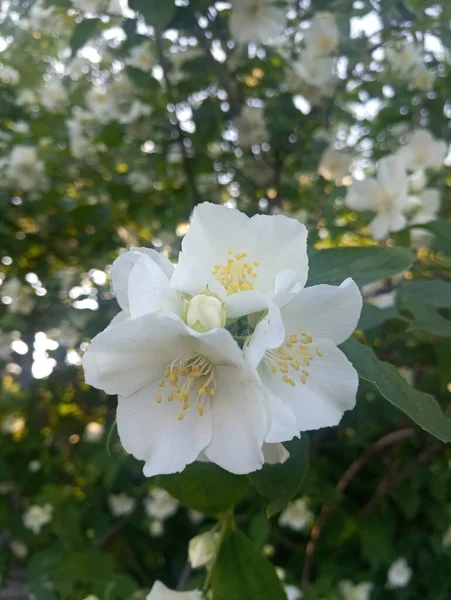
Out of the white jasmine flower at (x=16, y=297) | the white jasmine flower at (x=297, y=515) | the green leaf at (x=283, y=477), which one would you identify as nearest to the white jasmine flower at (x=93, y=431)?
the white jasmine flower at (x=16, y=297)

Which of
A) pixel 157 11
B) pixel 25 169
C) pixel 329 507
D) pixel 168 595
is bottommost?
pixel 329 507

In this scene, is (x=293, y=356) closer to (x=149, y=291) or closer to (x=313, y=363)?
(x=313, y=363)

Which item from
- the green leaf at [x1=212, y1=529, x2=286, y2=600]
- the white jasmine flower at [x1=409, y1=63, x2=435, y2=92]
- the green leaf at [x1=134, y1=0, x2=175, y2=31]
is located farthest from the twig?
the green leaf at [x1=212, y1=529, x2=286, y2=600]

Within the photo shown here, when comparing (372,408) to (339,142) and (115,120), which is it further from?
(115,120)

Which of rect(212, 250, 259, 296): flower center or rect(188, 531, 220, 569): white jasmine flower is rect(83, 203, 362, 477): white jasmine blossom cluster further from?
rect(188, 531, 220, 569): white jasmine flower

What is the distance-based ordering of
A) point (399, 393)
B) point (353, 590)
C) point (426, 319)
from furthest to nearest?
point (353, 590), point (426, 319), point (399, 393)

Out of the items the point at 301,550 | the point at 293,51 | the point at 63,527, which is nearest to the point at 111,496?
the point at 63,527

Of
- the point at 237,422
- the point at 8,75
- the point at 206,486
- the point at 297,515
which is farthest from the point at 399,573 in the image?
the point at 8,75
